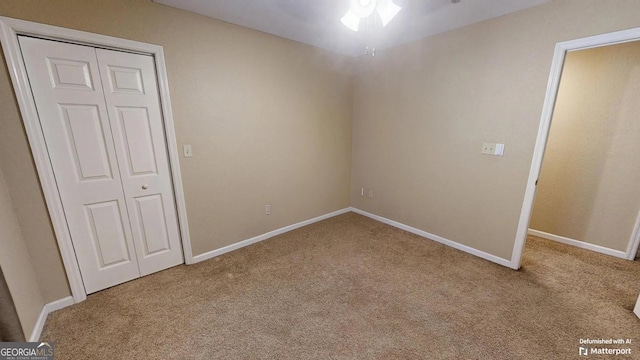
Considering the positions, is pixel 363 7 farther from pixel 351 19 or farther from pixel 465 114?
pixel 465 114

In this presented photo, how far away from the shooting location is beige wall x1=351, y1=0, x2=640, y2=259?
6.54ft

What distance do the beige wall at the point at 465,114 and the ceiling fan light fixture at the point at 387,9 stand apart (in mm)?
1354

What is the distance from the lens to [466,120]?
2.51 m

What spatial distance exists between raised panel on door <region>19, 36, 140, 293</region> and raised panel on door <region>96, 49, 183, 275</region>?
0.06 metres

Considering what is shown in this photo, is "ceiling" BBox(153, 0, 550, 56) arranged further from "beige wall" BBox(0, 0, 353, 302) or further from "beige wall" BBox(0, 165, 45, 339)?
"beige wall" BBox(0, 165, 45, 339)

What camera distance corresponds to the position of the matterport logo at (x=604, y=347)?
1.45 meters

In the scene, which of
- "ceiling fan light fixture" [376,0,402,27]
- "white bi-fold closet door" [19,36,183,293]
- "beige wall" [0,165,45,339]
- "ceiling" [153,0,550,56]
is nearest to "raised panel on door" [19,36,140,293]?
"white bi-fold closet door" [19,36,183,293]

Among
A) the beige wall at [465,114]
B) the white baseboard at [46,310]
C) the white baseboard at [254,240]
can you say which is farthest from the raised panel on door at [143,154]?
the beige wall at [465,114]

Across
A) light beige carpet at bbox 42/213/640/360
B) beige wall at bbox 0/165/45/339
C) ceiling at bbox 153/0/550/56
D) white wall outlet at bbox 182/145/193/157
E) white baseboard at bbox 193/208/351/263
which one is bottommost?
light beige carpet at bbox 42/213/640/360

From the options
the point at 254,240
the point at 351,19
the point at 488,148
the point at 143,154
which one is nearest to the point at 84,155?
the point at 143,154

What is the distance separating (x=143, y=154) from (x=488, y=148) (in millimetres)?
3364

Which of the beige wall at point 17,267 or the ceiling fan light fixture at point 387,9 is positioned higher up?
Result: the ceiling fan light fixture at point 387,9

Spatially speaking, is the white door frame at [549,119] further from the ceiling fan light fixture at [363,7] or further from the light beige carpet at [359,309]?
the ceiling fan light fixture at [363,7]

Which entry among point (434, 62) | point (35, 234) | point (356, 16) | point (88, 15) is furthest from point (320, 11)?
point (35, 234)
